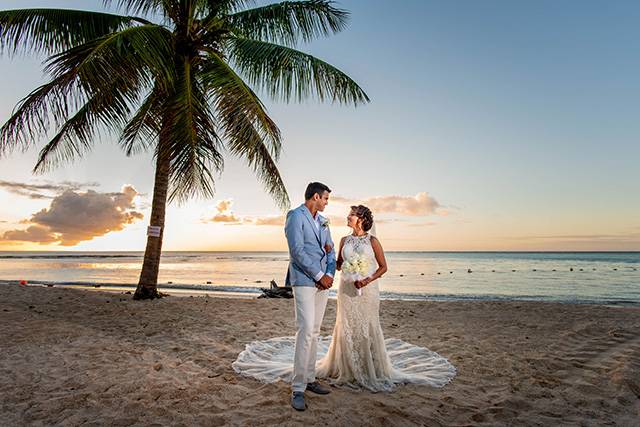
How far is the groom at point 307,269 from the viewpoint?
365 centimetres

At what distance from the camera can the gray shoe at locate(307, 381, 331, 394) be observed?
12.8 feet

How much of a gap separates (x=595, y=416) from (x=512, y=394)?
0.69 meters

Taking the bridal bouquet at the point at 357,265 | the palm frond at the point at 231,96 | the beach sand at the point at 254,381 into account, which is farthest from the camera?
the palm frond at the point at 231,96

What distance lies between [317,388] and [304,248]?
141 centimetres

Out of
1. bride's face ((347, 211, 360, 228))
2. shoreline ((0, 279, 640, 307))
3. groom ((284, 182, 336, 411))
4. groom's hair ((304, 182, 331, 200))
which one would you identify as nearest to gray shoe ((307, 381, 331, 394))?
groom ((284, 182, 336, 411))

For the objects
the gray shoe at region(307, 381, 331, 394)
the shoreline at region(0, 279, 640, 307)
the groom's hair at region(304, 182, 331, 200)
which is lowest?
the shoreline at region(0, 279, 640, 307)

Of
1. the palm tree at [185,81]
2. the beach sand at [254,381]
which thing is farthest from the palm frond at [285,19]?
the beach sand at [254,381]

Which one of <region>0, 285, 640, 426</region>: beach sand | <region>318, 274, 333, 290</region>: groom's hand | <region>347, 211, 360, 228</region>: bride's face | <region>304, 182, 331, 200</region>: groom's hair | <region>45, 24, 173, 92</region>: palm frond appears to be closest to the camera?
<region>0, 285, 640, 426</region>: beach sand

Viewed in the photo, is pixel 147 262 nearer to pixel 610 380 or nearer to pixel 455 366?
pixel 455 366

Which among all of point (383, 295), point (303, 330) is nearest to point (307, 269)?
point (303, 330)

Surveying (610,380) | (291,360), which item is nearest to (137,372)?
(291,360)

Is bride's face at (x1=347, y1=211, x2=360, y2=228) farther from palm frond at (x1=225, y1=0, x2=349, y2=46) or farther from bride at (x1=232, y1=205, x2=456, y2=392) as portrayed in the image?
palm frond at (x1=225, y1=0, x2=349, y2=46)

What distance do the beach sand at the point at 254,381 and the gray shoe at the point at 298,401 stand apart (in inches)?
3.6

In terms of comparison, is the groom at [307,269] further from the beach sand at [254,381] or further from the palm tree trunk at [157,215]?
the palm tree trunk at [157,215]
